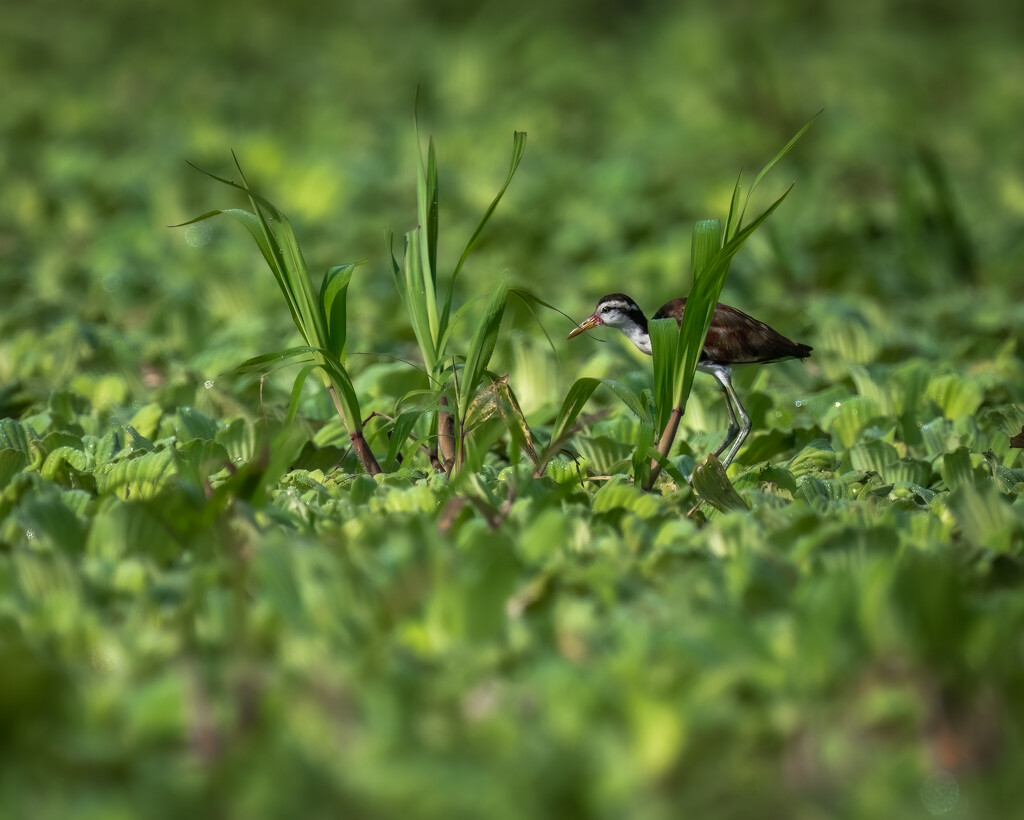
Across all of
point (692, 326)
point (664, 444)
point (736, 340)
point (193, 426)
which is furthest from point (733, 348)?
point (193, 426)

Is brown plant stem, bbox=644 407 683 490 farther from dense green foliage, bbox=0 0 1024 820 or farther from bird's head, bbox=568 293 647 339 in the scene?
bird's head, bbox=568 293 647 339

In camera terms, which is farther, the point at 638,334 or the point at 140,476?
the point at 638,334

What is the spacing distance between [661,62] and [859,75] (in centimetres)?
128

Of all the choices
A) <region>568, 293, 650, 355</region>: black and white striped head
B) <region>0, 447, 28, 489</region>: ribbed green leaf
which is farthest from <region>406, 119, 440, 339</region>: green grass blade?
<region>0, 447, 28, 489</region>: ribbed green leaf

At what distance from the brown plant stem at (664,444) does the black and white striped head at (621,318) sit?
0.70 meters

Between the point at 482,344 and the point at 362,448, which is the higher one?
the point at 482,344

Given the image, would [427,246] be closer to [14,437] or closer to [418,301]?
[418,301]

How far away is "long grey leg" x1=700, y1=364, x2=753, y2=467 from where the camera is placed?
10.3 ft

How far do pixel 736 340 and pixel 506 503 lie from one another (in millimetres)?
995

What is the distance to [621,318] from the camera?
3.56m

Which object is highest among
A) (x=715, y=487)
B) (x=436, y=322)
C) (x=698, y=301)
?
(x=436, y=322)

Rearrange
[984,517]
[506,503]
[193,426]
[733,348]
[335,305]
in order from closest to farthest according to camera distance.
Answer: [984,517] < [506,503] < [335,305] < [193,426] < [733,348]

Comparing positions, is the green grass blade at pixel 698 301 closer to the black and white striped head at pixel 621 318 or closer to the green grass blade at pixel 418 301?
the green grass blade at pixel 418 301

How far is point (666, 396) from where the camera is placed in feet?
8.93
